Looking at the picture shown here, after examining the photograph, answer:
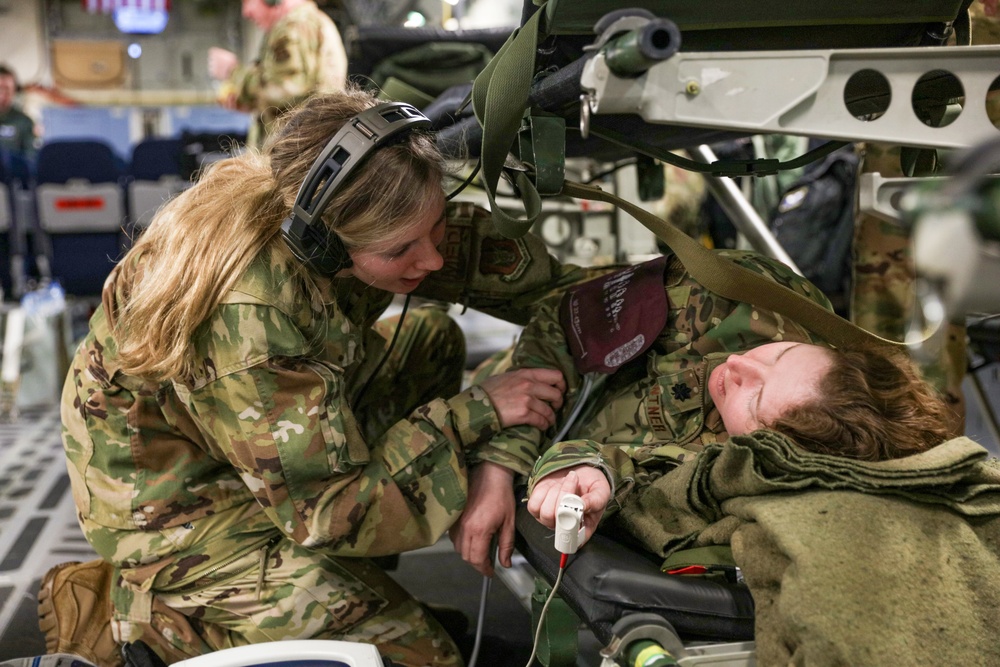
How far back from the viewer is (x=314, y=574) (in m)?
1.53

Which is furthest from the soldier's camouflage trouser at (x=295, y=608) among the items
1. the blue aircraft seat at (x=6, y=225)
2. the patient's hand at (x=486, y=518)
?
the blue aircraft seat at (x=6, y=225)

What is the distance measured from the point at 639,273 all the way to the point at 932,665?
0.85 meters

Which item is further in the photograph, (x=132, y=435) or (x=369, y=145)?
(x=132, y=435)

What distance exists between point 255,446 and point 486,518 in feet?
1.27

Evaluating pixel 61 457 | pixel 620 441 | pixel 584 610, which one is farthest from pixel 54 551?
pixel 584 610

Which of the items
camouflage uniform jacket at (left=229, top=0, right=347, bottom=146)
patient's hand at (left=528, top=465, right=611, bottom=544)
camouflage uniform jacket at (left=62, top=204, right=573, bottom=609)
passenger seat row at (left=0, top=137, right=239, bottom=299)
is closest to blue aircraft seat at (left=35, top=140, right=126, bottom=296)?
passenger seat row at (left=0, top=137, right=239, bottom=299)

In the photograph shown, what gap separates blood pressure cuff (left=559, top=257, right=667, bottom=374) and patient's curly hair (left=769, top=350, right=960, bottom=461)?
35 centimetres

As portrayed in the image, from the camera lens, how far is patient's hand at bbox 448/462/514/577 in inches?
54.1

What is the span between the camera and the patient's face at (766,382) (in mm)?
1167

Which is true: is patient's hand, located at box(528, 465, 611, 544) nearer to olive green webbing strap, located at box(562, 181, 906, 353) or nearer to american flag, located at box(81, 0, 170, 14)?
olive green webbing strap, located at box(562, 181, 906, 353)

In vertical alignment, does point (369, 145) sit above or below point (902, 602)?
above

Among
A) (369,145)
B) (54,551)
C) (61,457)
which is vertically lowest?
(61,457)

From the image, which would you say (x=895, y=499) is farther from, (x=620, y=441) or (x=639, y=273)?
(x=639, y=273)

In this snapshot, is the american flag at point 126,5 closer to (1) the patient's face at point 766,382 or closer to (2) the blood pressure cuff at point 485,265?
(2) the blood pressure cuff at point 485,265
